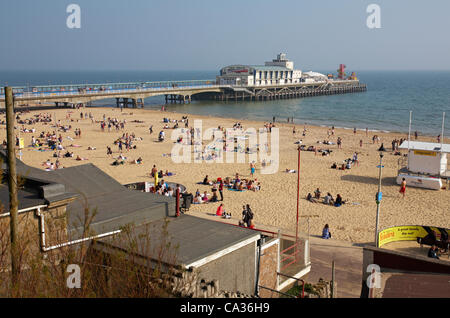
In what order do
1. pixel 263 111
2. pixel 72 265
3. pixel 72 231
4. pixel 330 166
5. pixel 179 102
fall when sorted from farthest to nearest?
1. pixel 179 102
2. pixel 263 111
3. pixel 330 166
4. pixel 72 231
5. pixel 72 265

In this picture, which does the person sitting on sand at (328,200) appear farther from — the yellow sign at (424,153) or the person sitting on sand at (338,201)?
the yellow sign at (424,153)

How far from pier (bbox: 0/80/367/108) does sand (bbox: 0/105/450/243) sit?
16.2 m

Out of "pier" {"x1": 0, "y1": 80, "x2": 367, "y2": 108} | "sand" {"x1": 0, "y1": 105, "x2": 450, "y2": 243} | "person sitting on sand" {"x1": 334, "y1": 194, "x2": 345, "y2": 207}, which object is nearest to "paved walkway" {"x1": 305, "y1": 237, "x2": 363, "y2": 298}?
"sand" {"x1": 0, "y1": 105, "x2": 450, "y2": 243}

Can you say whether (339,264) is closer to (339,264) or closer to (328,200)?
(339,264)

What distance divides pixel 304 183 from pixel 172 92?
51949mm

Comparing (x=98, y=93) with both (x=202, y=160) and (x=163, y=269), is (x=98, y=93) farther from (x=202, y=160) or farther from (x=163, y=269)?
(x=163, y=269)

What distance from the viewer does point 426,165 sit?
2198 centimetres

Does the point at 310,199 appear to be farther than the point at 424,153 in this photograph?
No

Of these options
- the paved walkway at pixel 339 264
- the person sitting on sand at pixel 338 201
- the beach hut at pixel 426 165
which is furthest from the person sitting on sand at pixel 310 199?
the beach hut at pixel 426 165

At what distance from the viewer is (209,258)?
7922 mm

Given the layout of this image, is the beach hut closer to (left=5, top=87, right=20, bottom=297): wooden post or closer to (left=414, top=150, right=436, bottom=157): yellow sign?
(left=414, top=150, right=436, bottom=157): yellow sign

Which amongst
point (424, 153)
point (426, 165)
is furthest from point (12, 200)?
point (426, 165)

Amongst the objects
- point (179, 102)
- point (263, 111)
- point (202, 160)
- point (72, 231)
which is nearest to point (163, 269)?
point (72, 231)

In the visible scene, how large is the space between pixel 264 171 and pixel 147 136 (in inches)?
597
